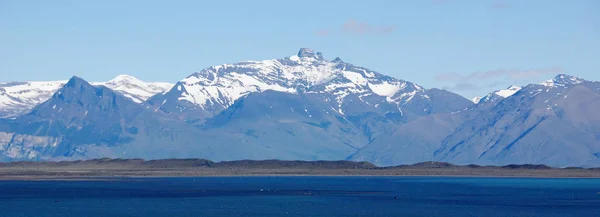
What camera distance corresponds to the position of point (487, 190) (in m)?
164

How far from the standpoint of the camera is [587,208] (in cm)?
11656

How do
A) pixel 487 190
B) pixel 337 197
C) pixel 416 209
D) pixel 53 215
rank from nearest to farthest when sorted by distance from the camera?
pixel 53 215, pixel 416 209, pixel 337 197, pixel 487 190

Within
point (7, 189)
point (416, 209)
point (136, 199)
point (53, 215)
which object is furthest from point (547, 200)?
point (7, 189)

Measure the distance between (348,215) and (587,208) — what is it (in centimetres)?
2730

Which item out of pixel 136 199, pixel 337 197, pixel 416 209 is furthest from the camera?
pixel 337 197

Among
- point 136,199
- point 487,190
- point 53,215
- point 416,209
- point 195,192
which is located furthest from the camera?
point 487,190

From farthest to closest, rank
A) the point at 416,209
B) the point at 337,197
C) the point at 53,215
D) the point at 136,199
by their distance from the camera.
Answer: the point at 337,197 < the point at 136,199 < the point at 416,209 < the point at 53,215

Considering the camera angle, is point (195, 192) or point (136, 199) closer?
point (136, 199)

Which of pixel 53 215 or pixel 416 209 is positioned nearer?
pixel 53 215

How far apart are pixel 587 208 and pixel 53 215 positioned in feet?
174

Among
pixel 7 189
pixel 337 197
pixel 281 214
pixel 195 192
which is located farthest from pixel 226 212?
pixel 7 189

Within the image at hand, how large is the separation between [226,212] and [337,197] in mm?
32739

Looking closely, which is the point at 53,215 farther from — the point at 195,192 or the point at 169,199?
the point at 195,192

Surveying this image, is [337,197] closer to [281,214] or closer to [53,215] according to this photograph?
[281,214]
